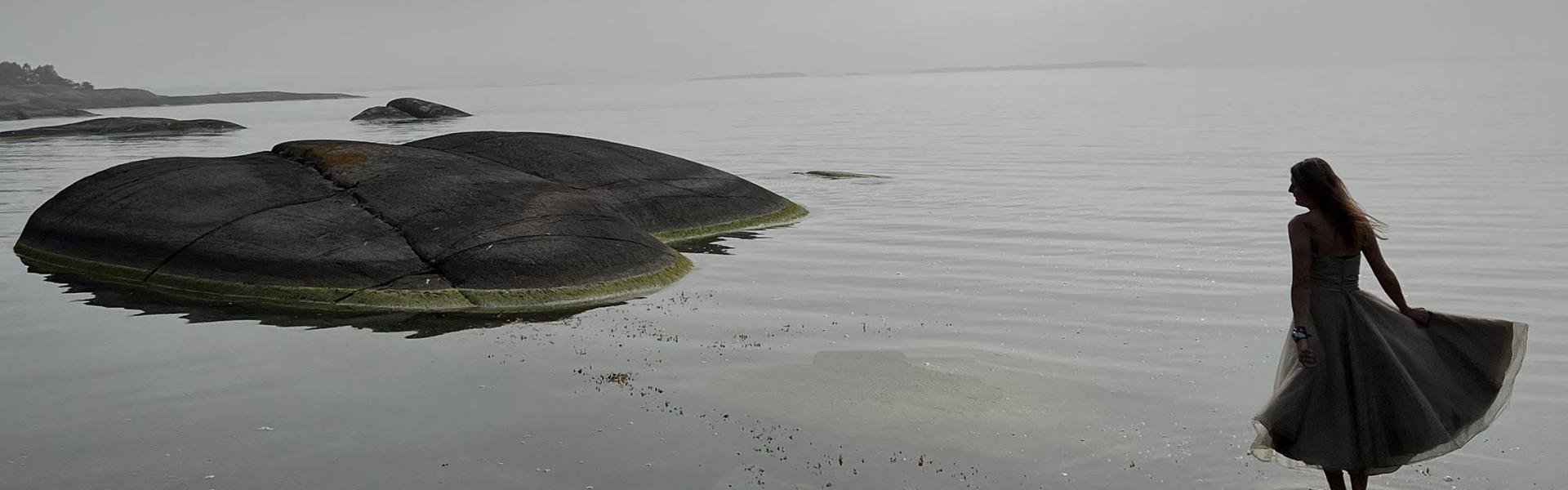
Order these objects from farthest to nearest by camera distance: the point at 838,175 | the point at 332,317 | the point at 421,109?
the point at 421,109
the point at 838,175
the point at 332,317

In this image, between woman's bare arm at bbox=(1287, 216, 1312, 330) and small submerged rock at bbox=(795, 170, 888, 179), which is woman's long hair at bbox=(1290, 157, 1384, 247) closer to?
woman's bare arm at bbox=(1287, 216, 1312, 330)

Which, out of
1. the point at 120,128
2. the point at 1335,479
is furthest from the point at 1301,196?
the point at 120,128

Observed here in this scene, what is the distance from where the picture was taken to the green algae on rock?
46.0 ft

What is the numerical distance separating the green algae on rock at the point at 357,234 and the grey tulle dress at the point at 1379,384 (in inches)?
341

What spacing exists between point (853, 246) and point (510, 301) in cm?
640

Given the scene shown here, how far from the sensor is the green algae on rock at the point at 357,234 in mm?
14031

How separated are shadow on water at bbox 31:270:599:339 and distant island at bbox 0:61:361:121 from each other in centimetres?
9350

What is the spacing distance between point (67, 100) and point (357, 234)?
445 ft

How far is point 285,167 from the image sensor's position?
17.6 m

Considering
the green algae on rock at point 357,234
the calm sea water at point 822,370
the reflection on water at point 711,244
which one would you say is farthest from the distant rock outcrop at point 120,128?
the reflection on water at point 711,244

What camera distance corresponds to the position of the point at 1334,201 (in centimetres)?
707

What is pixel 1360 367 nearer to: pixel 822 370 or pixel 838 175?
pixel 822 370

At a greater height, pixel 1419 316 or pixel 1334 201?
pixel 1334 201

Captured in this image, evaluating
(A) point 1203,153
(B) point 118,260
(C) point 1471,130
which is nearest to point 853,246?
(B) point 118,260
